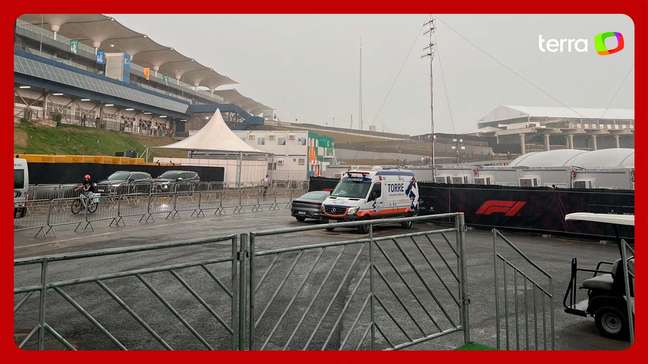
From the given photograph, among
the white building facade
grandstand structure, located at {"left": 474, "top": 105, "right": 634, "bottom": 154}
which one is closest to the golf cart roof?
the white building facade

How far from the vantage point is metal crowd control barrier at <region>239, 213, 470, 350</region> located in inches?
156

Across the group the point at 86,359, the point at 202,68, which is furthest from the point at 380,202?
the point at 202,68

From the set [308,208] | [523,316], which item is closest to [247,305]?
[523,316]

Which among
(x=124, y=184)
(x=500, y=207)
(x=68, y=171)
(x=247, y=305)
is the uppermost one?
(x=68, y=171)

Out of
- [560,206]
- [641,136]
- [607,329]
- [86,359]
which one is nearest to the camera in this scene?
[86,359]

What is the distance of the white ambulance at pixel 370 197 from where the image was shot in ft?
51.4

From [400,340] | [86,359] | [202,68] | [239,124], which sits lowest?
[400,340]

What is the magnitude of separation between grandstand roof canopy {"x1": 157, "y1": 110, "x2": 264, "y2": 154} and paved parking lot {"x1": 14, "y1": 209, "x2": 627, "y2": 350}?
13562mm

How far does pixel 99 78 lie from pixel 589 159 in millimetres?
64932

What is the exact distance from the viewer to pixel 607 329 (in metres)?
5.75

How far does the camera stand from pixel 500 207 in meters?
16.9

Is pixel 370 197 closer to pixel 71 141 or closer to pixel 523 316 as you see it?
pixel 523 316

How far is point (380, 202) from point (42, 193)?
15735 millimetres

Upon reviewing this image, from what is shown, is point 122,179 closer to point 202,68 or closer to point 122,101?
point 122,101
